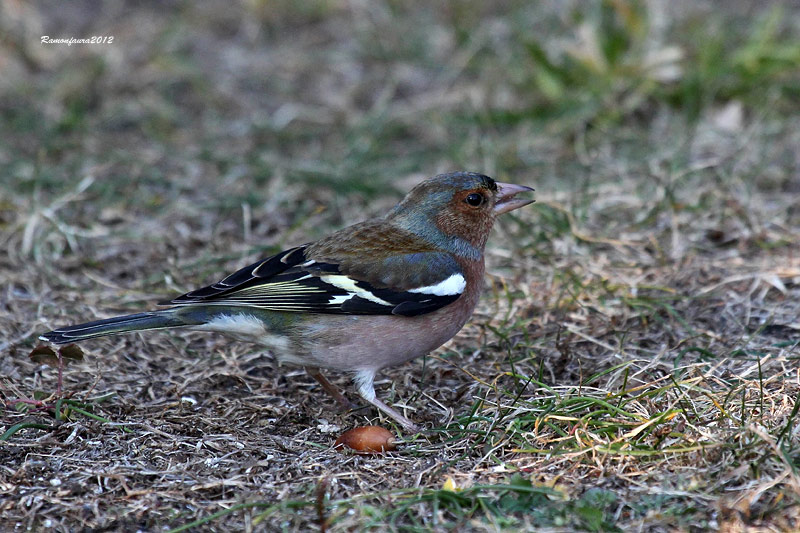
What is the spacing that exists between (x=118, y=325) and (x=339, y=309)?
938 mm

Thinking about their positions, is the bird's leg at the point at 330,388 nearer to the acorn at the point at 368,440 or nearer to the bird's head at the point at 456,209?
the acorn at the point at 368,440

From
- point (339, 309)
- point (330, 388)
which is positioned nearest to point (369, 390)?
point (330, 388)

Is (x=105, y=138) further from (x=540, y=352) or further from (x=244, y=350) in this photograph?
(x=540, y=352)

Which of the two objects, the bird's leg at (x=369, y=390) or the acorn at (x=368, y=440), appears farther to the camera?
the bird's leg at (x=369, y=390)

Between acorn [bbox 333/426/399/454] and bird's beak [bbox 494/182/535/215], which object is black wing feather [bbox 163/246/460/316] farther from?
bird's beak [bbox 494/182/535/215]

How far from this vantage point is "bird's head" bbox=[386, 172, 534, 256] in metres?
4.44

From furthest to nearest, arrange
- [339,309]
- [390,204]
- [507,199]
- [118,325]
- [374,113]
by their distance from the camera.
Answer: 1. [374,113]
2. [390,204]
3. [507,199]
4. [339,309]
5. [118,325]

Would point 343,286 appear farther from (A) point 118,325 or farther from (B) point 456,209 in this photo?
(A) point 118,325

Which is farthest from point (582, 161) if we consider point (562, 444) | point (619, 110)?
point (562, 444)

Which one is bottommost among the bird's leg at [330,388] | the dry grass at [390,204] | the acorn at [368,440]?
the bird's leg at [330,388]

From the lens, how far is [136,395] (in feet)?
13.4

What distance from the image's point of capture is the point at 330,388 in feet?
13.7

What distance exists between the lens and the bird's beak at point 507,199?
179 inches

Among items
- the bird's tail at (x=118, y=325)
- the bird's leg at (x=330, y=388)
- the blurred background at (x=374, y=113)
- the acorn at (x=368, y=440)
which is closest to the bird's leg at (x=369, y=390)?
the bird's leg at (x=330, y=388)
